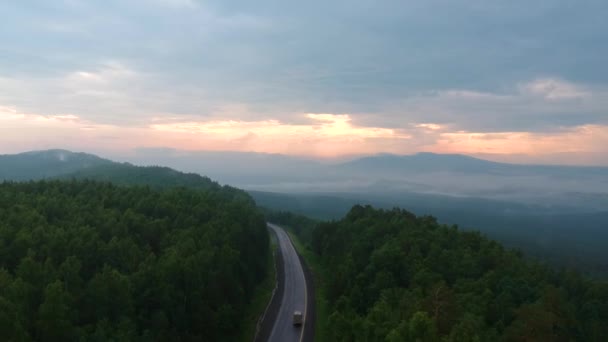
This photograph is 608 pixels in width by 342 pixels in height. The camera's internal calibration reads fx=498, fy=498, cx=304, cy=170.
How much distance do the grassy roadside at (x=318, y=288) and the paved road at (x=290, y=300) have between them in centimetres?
192

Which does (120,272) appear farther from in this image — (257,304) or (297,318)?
(257,304)

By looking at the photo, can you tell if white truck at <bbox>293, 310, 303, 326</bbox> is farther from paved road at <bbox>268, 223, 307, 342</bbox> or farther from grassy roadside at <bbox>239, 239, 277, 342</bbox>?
grassy roadside at <bbox>239, 239, 277, 342</bbox>

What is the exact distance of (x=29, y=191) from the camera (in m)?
93.8

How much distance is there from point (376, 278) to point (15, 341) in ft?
110

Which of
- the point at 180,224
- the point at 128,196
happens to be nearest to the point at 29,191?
the point at 128,196

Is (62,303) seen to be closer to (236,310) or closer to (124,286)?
(124,286)

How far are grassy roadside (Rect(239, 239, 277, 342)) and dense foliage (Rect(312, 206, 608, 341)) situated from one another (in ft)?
32.5

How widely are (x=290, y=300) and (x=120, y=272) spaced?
28114 millimetres

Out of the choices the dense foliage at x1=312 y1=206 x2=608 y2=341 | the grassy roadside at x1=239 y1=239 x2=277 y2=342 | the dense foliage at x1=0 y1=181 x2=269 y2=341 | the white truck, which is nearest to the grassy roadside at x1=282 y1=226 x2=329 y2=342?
the white truck

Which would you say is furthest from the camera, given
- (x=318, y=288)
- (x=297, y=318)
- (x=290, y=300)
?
(x=318, y=288)

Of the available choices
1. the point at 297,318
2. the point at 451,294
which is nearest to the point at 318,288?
the point at 297,318

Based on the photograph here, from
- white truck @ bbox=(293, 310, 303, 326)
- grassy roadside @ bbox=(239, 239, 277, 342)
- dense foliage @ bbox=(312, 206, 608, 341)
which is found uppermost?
dense foliage @ bbox=(312, 206, 608, 341)

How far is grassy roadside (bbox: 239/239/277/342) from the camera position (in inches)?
2253

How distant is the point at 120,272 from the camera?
5162 cm
